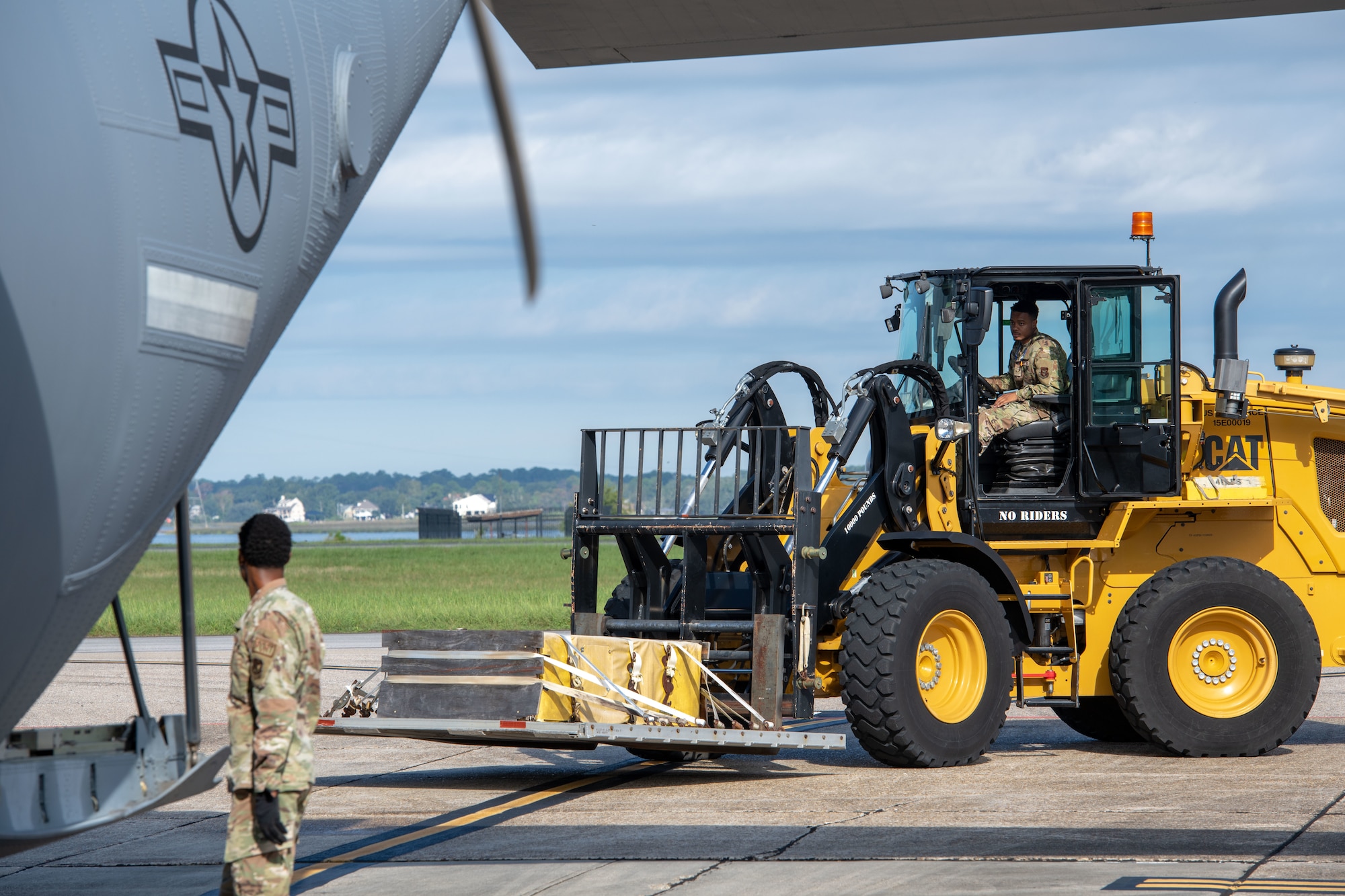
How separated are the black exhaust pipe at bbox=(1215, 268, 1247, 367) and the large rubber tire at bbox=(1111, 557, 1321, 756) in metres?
1.55

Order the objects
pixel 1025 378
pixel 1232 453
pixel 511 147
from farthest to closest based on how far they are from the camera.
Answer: pixel 1232 453, pixel 1025 378, pixel 511 147

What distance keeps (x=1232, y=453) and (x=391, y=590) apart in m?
30.9

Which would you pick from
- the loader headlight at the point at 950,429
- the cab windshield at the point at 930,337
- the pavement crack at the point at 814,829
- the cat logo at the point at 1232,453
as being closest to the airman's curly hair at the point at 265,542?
the pavement crack at the point at 814,829

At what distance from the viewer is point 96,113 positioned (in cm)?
457

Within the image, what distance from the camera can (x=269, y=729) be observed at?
5.78m

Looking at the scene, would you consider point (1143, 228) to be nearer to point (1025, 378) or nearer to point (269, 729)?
point (1025, 378)

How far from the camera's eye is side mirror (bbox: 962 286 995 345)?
11.7 m

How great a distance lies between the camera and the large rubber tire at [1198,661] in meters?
11.7

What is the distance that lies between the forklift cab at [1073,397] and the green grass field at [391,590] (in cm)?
592

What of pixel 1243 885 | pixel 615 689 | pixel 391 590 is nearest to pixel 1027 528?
pixel 615 689

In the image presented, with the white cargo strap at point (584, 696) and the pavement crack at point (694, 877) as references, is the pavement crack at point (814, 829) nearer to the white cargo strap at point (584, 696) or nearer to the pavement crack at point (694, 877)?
the pavement crack at point (694, 877)

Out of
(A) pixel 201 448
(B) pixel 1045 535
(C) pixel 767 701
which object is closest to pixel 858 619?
(C) pixel 767 701

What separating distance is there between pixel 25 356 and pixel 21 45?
852mm

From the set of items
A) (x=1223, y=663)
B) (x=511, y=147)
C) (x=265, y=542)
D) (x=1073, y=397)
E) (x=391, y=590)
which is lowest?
(x=391, y=590)
